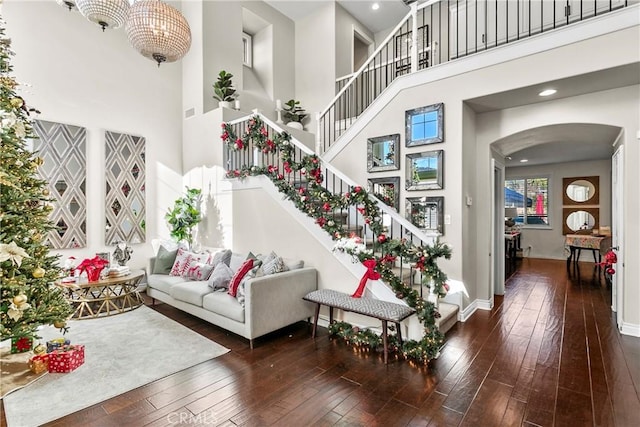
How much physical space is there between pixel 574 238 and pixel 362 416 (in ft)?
24.7

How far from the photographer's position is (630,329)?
3586 mm

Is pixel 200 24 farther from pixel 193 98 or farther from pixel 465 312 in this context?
pixel 465 312

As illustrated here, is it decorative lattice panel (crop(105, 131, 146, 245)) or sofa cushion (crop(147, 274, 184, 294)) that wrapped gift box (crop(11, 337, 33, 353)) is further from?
decorative lattice panel (crop(105, 131, 146, 245))

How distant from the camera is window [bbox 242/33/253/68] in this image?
7.61 m

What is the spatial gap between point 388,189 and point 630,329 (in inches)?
129

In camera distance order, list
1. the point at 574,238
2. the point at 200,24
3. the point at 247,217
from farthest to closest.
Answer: the point at 574,238 → the point at 200,24 → the point at 247,217

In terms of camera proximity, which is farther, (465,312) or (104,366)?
(465,312)

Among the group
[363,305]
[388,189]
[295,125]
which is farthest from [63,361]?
[295,125]

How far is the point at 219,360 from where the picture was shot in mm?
3080

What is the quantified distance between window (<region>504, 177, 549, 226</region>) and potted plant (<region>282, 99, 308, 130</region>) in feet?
21.1

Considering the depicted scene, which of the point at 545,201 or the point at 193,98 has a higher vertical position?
the point at 193,98

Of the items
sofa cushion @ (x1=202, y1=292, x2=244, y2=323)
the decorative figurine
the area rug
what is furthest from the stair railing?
the decorative figurine

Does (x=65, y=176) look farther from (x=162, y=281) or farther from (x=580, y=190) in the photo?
(x=580, y=190)

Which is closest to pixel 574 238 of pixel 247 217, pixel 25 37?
pixel 247 217
